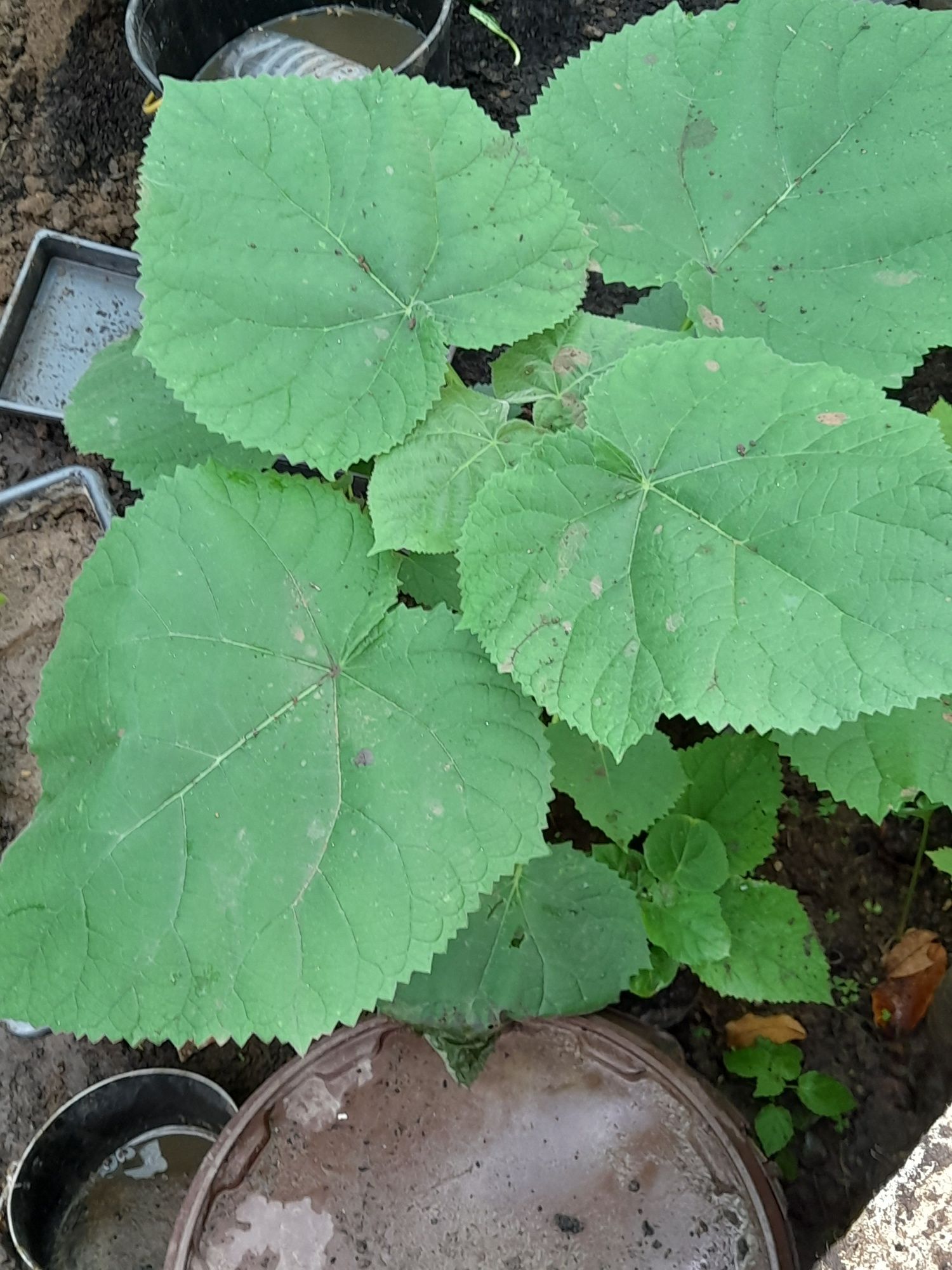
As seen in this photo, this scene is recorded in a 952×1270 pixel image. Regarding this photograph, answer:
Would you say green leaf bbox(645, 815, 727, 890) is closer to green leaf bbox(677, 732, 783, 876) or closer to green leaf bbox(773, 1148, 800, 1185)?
green leaf bbox(677, 732, 783, 876)

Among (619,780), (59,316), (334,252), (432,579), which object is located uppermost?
(334,252)

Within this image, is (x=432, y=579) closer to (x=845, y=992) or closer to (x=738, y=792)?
(x=738, y=792)

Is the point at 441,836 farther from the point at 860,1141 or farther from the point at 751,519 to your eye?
the point at 860,1141

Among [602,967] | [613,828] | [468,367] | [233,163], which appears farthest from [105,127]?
[602,967]

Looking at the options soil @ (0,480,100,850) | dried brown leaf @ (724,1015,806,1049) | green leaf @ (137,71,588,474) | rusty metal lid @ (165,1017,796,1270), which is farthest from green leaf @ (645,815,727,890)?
soil @ (0,480,100,850)

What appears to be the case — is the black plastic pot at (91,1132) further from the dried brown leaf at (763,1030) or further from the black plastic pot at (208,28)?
the black plastic pot at (208,28)

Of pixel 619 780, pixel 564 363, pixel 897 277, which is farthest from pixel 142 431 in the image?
pixel 897 277
